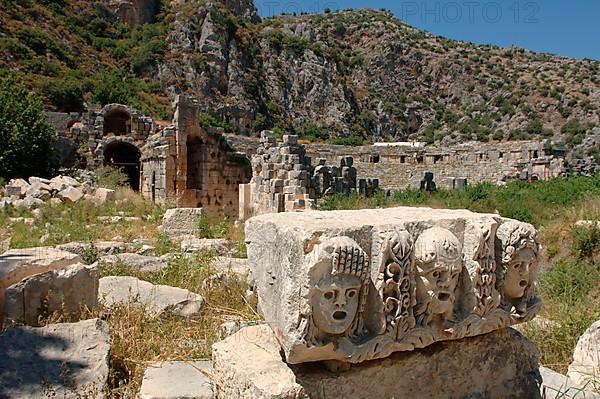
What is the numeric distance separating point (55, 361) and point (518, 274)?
2.86 metres

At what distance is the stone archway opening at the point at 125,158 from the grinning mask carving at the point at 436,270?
19.8 meters

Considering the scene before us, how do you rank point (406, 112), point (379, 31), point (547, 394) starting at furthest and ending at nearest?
point (379, 31), point (406, 112), point (547, 394)

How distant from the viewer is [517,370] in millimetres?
3115

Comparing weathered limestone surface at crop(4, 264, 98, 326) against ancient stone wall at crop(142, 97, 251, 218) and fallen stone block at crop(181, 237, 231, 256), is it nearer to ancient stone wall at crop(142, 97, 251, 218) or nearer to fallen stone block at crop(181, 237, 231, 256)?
fallen stone block at crop(181, 237, 231, 256)

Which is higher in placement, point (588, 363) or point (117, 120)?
point (117, 120)

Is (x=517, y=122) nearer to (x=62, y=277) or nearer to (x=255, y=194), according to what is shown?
(x=255, y=194)

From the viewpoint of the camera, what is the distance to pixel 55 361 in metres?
2.84

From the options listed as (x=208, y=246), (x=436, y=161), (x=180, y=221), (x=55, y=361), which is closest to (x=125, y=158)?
(x=180, y=221)

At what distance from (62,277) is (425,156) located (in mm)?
24541

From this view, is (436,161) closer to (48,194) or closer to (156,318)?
(48,194)

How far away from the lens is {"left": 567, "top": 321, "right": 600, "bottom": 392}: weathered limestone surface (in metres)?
3.16

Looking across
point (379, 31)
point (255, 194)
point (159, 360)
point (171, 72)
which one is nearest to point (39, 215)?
point (255, 194)

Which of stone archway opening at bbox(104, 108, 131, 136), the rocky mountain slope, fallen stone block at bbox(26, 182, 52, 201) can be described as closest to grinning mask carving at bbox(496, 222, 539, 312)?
fallen stone block at bbox(26, 182, 52, 201)

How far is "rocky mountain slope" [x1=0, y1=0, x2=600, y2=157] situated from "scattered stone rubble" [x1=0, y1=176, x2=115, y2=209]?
17462 millimetres
